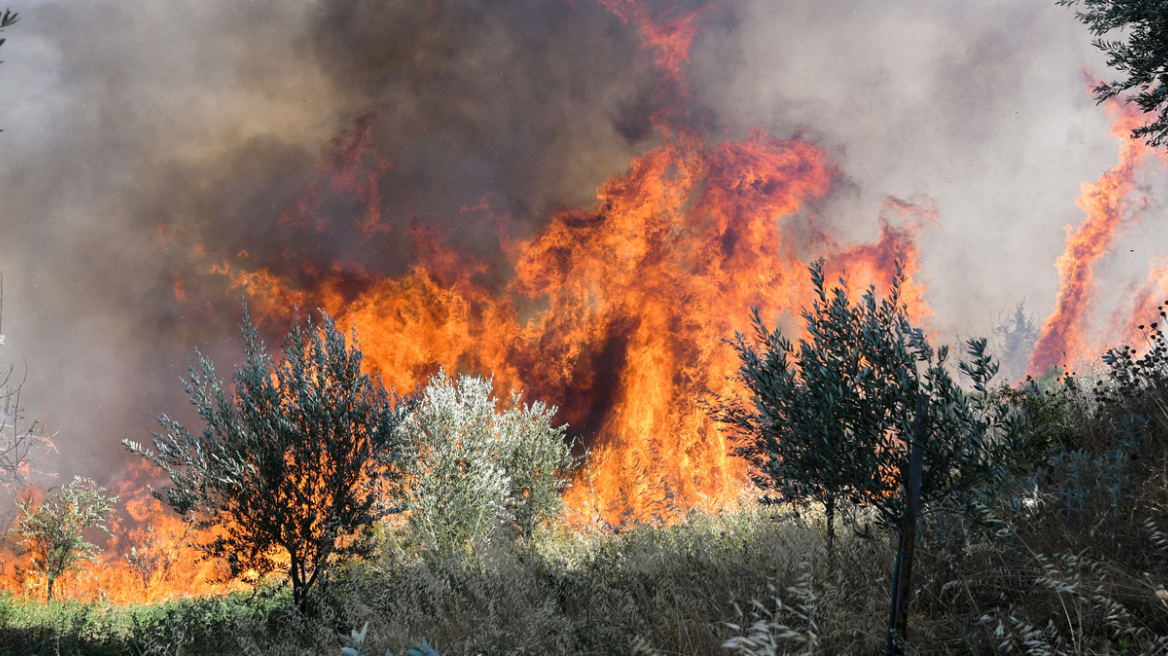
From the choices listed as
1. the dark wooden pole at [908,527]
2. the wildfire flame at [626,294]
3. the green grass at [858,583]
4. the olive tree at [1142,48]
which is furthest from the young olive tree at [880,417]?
the wildfire flame at [626,294]

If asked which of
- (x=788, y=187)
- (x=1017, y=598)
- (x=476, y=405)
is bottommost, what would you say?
(x=1017, y=598)

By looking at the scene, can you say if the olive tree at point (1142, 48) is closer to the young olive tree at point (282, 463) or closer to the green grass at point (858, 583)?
the green grass at point (858, 583)

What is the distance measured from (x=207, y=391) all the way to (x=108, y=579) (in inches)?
1072

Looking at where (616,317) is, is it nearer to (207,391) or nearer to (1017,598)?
(207,391)

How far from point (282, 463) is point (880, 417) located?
1205 centimetres

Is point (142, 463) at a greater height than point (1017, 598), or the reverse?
point (142, 463)

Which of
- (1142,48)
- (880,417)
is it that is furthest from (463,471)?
(1142,48)

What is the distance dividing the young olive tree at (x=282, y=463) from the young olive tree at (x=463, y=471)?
232 cm

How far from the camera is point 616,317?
42.9 meters

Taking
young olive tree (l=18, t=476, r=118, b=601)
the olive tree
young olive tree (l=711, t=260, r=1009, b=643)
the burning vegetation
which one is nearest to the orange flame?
the burning vegetation

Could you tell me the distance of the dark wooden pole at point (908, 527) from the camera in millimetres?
4742

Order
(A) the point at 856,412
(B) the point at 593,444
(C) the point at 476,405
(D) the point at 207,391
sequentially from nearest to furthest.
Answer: (A) the point at 856,412 < (D) the point at 207,391 < (C) the point at 476,405 < (B) the point at 593,444

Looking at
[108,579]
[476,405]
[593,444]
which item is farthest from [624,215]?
[108,579]

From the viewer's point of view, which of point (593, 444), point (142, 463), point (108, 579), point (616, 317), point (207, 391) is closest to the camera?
point (207, 391)
